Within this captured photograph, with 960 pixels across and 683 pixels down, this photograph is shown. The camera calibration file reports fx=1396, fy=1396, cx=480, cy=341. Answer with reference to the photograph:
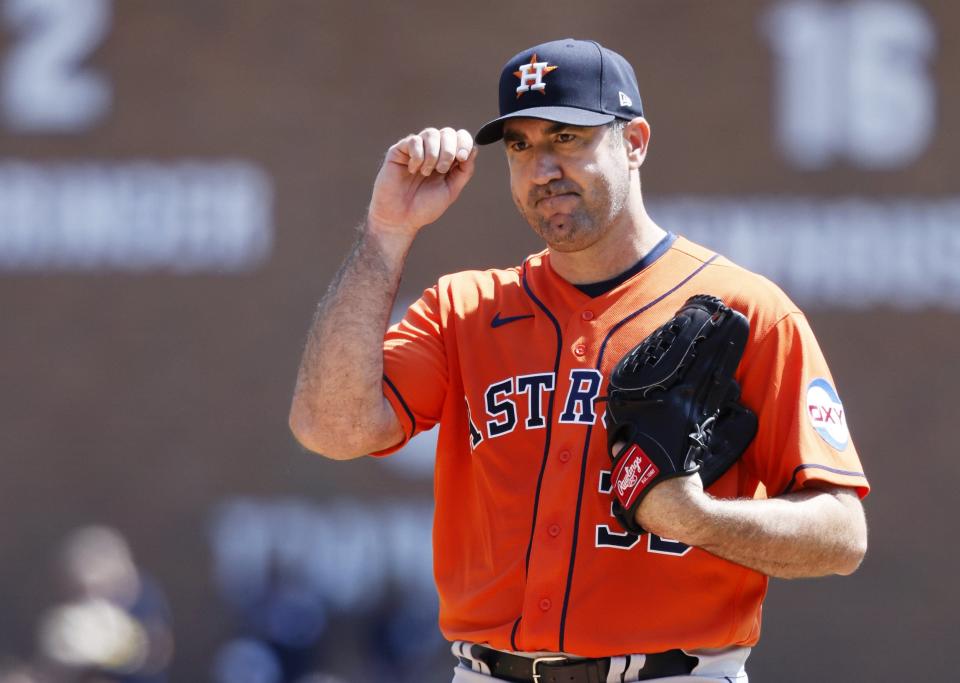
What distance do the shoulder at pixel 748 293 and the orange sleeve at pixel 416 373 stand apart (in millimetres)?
529

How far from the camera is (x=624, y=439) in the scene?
2412mm

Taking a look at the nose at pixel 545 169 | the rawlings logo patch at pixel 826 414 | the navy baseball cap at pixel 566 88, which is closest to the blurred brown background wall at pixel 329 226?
the navy baseball cap at pixel 566 88

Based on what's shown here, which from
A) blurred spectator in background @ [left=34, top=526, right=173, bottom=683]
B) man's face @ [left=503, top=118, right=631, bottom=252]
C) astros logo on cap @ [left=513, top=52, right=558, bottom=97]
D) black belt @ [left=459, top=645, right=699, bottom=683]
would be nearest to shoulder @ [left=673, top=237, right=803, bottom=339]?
man's face @ [left=503, top=118, right=631, bottom=252]

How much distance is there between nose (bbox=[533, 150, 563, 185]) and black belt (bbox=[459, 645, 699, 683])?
88 centimetres

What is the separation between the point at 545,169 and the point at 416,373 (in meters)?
0.47

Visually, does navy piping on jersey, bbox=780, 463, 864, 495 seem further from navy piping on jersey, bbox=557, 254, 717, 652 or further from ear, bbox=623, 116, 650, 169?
ear, bbox=623, 116, 650, 169

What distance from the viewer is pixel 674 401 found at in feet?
7.66

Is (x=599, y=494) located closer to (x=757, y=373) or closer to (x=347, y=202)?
(x=757, y=373)

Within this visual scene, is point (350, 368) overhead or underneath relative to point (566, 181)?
underneath

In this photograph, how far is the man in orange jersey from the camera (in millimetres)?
2428

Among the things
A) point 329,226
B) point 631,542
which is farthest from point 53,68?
point 631,542

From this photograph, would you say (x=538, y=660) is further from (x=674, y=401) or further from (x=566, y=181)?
(x=566, y=181)

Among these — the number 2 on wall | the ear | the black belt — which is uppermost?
the number 2 on wall

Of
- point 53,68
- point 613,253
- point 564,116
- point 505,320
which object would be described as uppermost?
point 53,68
